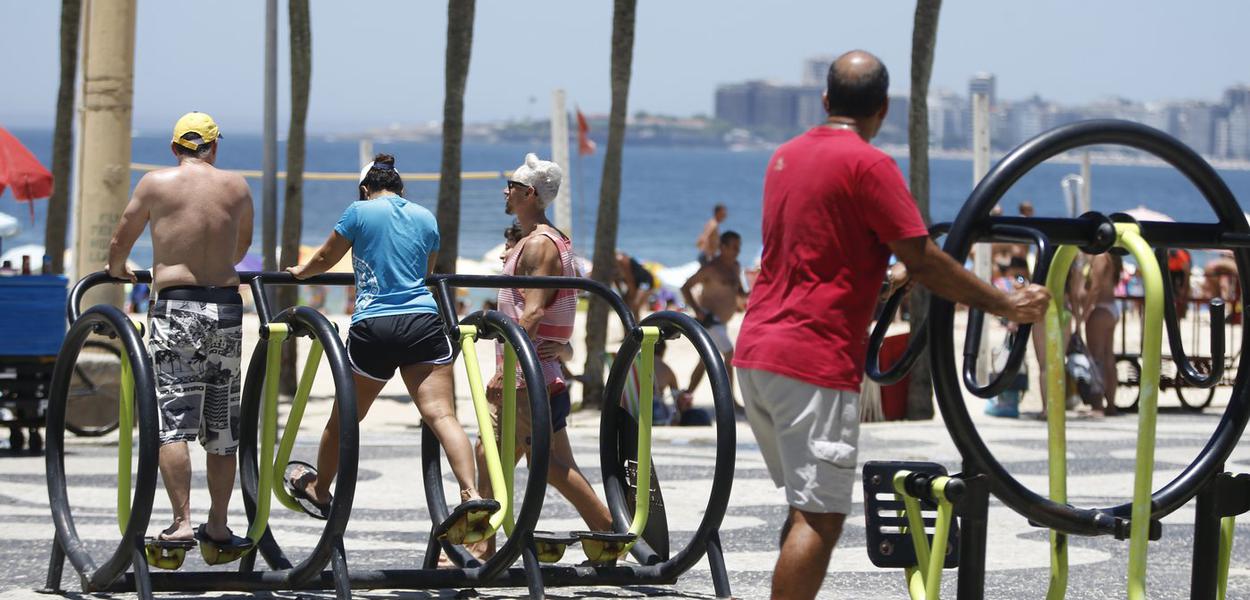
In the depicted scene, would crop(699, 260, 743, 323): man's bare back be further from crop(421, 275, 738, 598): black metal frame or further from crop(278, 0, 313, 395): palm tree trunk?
crop(421, 275, 738, 598): black metal frame

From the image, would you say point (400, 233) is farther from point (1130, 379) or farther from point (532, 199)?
point (1130, 379)

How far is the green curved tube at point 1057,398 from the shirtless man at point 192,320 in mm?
2786

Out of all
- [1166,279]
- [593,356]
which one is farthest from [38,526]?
[593,356]

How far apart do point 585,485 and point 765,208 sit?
2213 millimetres

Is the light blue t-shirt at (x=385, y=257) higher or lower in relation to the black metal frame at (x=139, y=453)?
higher


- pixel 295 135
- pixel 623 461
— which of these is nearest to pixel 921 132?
pixel 295 135

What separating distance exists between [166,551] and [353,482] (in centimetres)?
75

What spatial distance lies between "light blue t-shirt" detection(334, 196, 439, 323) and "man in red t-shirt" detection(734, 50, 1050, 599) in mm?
1938

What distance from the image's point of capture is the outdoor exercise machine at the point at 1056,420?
12.9 feet

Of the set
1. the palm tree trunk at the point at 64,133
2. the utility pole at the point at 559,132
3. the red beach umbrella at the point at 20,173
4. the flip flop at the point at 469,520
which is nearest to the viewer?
the flip flop at the point at 469,520

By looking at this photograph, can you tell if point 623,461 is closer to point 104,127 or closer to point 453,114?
point 104,127

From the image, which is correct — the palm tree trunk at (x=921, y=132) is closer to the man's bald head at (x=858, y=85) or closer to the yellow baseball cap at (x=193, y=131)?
the yellow baseball cap at (x=193, y=131)


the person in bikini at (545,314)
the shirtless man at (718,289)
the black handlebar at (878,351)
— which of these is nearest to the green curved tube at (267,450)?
the person in bikini at (545,314)

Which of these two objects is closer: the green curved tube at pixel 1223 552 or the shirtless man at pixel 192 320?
the green curved tube at pixel 1223 552
